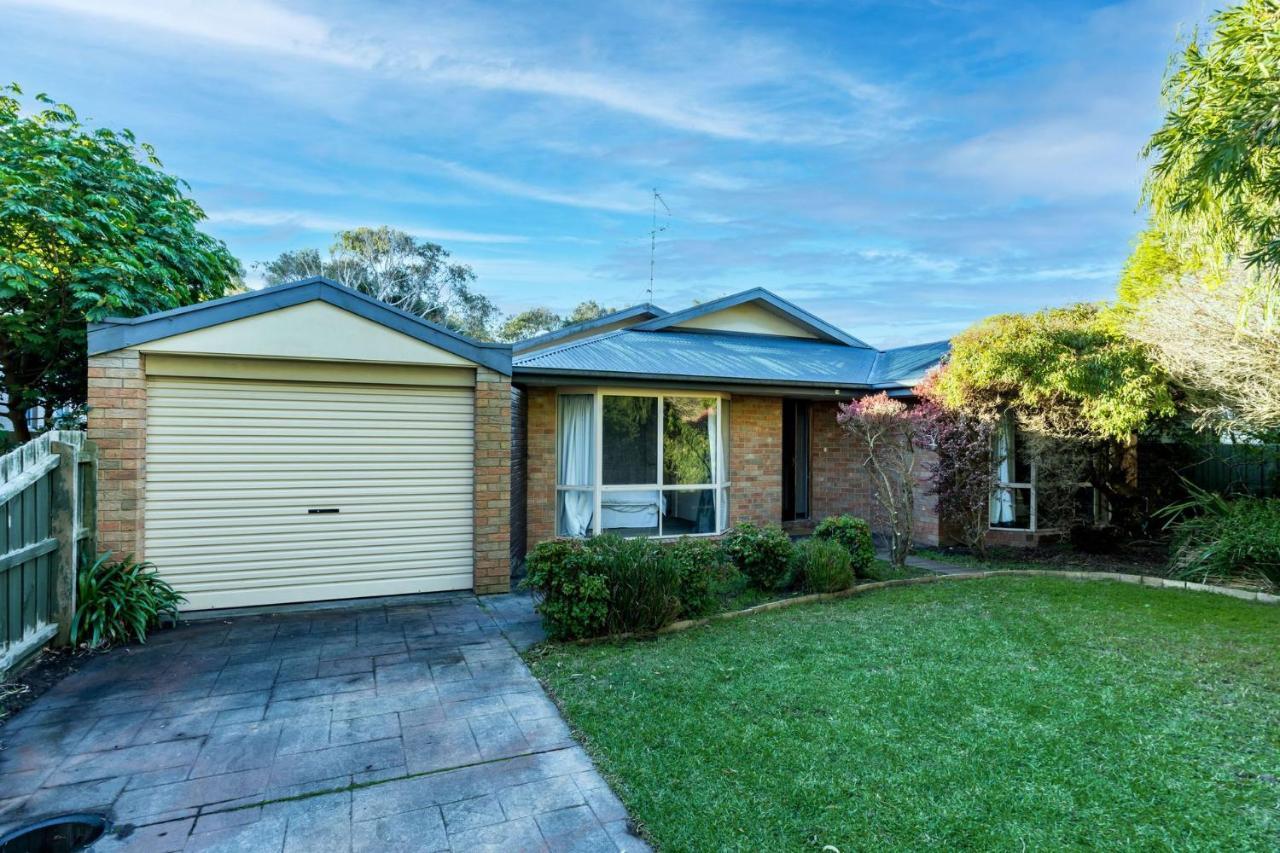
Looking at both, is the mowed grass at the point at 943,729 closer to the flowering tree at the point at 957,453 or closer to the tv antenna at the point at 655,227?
the flowering tree at the point at 957,453

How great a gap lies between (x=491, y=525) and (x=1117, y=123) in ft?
34.6

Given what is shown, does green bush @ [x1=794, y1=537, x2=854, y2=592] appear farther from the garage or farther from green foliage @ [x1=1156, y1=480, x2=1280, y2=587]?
green foliage @ [x1=1156, y1=480, x2=1280, y2=587]

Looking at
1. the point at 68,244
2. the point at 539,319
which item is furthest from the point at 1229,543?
the point at 539,319

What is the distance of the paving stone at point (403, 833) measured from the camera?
284cm

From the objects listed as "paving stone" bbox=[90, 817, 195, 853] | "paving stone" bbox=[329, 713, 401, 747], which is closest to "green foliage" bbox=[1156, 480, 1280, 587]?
"paving stone" bbox=[329, 713, 401, 747]

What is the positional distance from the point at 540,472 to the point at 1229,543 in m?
9.23

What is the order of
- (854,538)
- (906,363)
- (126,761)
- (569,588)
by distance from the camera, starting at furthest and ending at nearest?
(906,363), (854,538), (569,588), (126,761)

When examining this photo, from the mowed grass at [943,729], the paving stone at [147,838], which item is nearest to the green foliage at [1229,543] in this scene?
the mowed grass at [943,729]

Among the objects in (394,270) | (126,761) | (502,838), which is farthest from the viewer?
(394,270)

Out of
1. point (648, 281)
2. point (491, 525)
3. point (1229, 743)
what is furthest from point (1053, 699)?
point (648, 281)

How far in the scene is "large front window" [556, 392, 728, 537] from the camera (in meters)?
9.45

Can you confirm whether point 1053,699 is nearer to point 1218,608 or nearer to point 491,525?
point 1218,608

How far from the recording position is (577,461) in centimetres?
958

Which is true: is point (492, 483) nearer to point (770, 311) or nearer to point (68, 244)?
point (68, 244)
